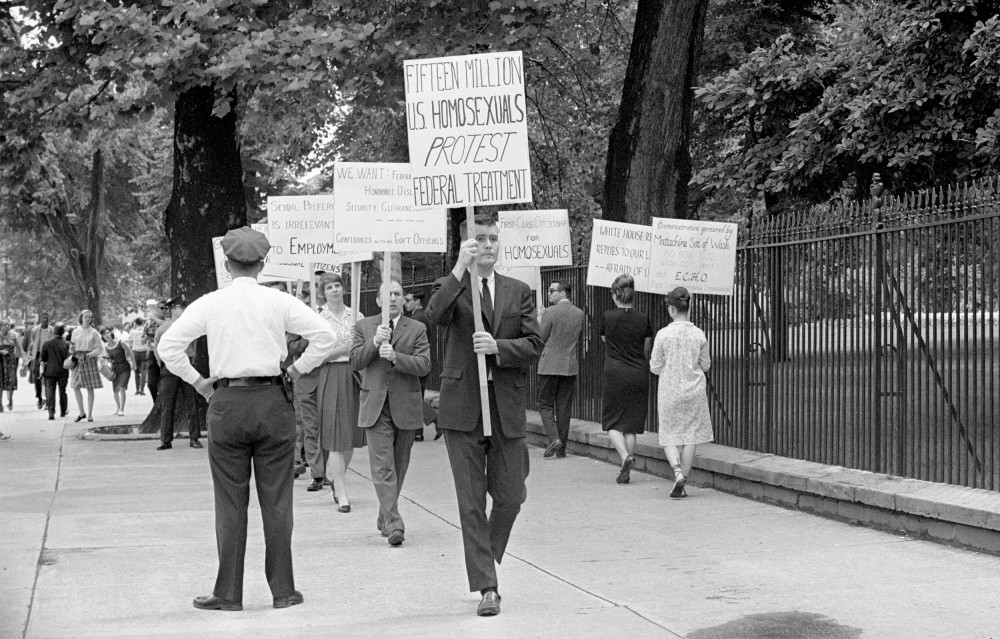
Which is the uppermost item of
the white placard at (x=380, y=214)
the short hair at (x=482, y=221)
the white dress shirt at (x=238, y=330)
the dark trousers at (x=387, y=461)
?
the white placard at (x=380, y=214)

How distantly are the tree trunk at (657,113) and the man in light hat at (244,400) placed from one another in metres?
9.37

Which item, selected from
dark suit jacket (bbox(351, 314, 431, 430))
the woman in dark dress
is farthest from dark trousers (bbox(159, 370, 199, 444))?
dark suit jacket (bbox(351, 314, 431, 430))

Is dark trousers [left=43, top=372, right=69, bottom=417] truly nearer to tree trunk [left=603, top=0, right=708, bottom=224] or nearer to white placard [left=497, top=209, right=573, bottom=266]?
white placard [left=497, top=209, right=573, bottom=266]

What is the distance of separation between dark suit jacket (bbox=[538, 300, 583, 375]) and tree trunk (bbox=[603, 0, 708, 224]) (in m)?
1.60

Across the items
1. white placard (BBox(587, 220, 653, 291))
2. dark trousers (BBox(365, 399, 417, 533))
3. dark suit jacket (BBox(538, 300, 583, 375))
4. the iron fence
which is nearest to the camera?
the iron fence

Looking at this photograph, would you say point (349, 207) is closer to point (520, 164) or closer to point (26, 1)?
point (520, 164)

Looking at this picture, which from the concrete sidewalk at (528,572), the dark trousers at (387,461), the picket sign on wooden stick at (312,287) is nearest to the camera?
the concrete sidewalk at (528,572)

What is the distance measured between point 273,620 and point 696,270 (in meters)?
7.03

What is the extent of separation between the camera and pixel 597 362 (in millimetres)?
16531

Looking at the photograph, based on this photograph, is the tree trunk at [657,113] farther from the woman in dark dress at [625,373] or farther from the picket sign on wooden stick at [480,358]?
the picket sign on wooden stick at [480,358]

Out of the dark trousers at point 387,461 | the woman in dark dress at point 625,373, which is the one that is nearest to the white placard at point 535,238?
the woman in dark dress at point 625,373

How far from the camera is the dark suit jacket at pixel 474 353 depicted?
23.7 feet

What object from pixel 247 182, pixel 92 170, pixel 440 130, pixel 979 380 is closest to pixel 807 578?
pixel 979 380

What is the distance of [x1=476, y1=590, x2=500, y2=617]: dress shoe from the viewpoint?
275 inches
